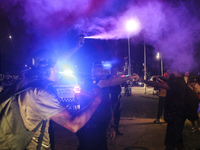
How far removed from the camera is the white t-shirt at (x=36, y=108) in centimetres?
185

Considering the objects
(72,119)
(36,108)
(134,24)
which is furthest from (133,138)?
(134,24)

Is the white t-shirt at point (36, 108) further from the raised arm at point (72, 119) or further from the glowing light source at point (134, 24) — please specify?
the glowing light source at point (134, 24)

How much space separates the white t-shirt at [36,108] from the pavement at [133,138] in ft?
9.33

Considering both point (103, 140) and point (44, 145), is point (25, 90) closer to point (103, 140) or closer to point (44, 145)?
point (44, 145)

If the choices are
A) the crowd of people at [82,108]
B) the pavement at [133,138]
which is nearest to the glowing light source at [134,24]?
the crowd of people at [82,108]

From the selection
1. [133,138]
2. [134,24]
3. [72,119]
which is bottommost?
[133,138]

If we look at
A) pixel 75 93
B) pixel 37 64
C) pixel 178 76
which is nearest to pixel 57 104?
pixel 37 64

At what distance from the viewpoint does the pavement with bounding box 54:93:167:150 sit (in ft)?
14.8

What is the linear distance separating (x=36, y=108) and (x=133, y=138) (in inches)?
154

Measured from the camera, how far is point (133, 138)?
16.6ft

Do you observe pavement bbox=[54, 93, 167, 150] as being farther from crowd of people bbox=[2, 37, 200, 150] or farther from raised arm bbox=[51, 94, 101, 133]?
raised arm bbox=[51, 94, 101, 133]

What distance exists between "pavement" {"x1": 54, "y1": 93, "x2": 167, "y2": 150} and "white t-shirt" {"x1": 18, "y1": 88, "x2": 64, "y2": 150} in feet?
9.33

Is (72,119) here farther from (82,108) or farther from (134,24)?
(134,24)

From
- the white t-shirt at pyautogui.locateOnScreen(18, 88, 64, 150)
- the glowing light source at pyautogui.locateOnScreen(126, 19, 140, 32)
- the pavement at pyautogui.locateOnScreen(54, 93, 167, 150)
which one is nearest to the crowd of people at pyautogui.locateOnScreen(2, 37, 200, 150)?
the white t-shirt at pyautogui.locateOnScreen(18, 88, 64, 150)
